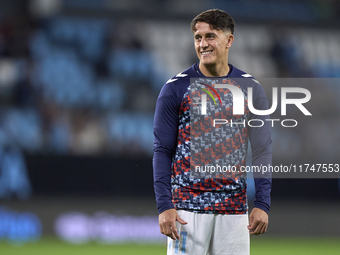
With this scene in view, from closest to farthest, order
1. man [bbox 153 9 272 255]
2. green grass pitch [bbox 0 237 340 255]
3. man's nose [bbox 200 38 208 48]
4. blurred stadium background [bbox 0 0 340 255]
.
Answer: man [bbox 153 9 272 255] < man's nose [bbox 200 38 208 48] < green grass pitch [bbox 0 237 340 255] < blurred stadium background [bbox 0 0 340 255]

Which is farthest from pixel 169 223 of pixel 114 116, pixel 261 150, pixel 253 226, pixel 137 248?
pixel 114 116

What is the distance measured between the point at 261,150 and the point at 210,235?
552mm

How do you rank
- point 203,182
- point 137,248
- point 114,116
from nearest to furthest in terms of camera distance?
point 203,182 → point 137,248 → point 114,116

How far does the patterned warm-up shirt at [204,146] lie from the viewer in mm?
3410

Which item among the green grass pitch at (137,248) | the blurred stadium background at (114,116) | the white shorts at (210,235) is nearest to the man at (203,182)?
the white shorts at (210,235)

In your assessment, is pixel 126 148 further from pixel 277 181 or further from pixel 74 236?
pixel 277 181

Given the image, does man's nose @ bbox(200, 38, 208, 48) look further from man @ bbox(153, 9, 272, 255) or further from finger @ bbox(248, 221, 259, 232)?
finger @ bbox(248, 221, 259, 232)

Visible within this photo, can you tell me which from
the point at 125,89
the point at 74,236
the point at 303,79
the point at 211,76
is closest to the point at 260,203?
the point at 211,76

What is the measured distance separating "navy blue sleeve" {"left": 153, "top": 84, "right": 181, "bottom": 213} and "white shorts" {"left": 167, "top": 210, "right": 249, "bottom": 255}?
203mm

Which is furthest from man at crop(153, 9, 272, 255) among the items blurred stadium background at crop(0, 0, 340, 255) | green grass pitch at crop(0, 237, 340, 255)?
blurred stadium background at crop(0, 0, 340, 255)

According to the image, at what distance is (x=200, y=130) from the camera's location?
3463mm

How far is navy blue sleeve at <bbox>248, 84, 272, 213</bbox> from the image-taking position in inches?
136

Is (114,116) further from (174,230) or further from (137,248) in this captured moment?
(174,230)

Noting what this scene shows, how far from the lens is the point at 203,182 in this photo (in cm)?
340
